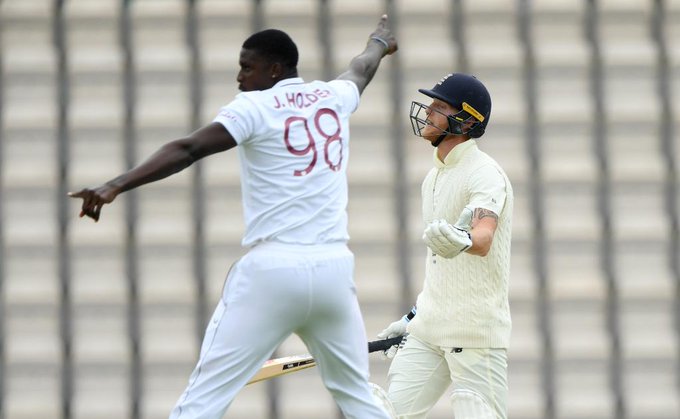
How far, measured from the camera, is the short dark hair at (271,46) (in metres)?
3.84

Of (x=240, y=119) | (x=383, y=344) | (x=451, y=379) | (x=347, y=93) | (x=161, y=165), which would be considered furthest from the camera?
(x=383, y=344)

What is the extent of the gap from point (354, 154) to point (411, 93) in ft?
1.73

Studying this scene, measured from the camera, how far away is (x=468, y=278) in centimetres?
422

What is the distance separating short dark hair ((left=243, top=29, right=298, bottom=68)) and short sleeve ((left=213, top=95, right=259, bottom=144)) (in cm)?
21

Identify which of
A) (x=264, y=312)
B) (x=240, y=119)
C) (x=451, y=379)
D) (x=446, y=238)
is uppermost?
(x=240, y=119)

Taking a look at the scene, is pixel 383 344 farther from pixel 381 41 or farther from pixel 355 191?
pixel 355 191

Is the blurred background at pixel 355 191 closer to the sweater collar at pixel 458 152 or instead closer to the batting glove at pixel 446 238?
the sweater collar at pixel 458 152

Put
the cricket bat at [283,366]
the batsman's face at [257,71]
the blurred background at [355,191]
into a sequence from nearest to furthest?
the batsman's face at [257,71] < the cricket bat at [283,366] < the blurred background at [355,191]

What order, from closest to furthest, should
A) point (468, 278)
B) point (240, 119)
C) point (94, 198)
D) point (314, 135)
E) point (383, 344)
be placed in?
point (94, 198), point (240, 119), point (314, 135), point (468, 278), point (383, 344)

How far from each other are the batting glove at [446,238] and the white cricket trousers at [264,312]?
10.5 inches

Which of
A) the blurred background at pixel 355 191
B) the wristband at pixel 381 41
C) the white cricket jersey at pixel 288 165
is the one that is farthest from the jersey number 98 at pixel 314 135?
the blurred background at pixel 355 191

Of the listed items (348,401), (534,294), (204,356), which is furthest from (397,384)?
(534,294)

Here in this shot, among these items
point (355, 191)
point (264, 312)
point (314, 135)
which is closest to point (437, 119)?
point (314, 135)

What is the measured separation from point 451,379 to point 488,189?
70cm
